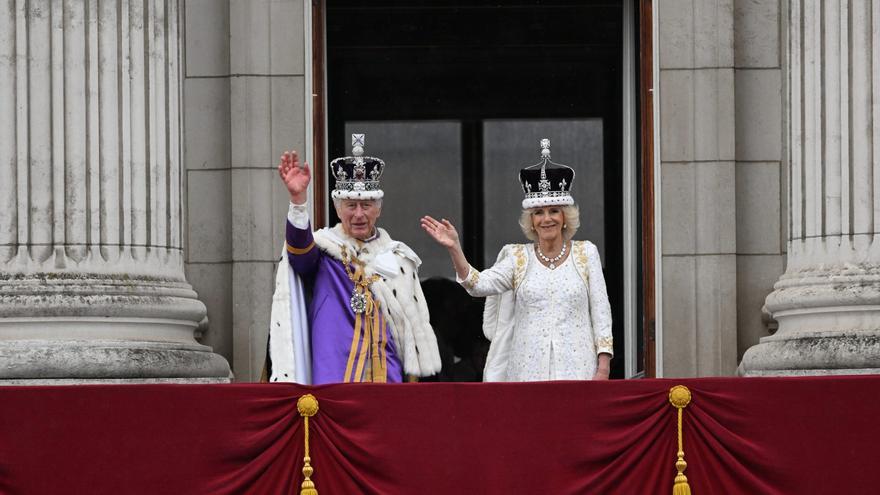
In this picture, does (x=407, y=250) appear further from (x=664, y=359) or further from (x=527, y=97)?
(x=527, y=97)

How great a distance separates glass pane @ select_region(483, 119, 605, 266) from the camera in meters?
15.7

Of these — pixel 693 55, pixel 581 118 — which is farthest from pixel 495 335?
pixel 581 118

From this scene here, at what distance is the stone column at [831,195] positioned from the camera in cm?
1155

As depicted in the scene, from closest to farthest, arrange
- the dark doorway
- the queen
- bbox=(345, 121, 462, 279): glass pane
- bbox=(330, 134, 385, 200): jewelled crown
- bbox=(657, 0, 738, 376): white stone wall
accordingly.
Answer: bbox=(330, 134, 385, 200): jewelled crown, the queen, bbox=(657, 0, 738, 376): white stone wall, the dark doorway, bbox=(345, 121, 462, 279): glass pane

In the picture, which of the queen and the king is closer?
the king

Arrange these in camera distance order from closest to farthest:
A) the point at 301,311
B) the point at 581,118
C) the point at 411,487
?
the point at 411,487 → the point at 301,311 → the point at 581,118

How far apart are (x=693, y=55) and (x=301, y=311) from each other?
388cm

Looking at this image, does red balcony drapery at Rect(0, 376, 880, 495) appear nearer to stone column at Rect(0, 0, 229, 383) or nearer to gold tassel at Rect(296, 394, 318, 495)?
gold tassel at Rect(296, 394, 318, 495)

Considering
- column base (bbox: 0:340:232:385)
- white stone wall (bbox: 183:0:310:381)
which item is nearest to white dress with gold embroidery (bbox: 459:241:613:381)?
column base (bbox: 0:340:232:385)

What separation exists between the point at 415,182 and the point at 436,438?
6164mm

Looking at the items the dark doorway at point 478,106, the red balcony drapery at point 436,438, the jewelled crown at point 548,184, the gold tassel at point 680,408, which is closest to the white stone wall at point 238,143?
the dark doorway at point 478,106

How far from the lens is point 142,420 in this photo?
1009 cm

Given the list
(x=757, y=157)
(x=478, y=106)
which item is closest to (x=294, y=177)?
(x=757, y=157)

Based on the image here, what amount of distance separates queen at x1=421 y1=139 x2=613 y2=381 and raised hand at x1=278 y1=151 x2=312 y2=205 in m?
0.82
